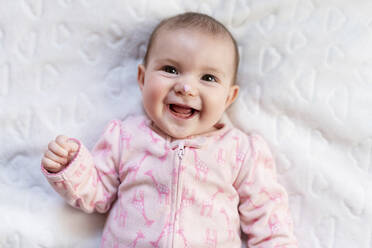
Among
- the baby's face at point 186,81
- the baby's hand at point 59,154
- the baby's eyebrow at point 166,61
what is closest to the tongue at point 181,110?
the baby's face at point 186,81

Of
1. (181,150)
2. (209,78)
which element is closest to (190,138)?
(181,150)

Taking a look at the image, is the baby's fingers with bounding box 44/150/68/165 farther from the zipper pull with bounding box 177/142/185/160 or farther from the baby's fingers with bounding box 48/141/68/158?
the zipper pull with bounding box 177/142/185/160

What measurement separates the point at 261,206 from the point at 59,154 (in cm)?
53

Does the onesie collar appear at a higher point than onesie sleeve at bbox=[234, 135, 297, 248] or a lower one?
higher

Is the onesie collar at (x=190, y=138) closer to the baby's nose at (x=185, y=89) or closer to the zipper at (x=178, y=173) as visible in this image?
the zipper at (x=178, y=173)

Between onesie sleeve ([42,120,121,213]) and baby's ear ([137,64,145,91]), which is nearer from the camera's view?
onesie sleeve ([42,120,121,213])

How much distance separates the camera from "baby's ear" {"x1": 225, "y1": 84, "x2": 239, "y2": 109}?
1199 mm

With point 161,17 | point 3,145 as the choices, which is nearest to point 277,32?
point 161,17

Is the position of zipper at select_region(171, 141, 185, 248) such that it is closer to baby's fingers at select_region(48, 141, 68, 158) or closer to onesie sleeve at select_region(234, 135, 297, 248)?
onesie sleeve at select_region(234, 135, 297, 248)

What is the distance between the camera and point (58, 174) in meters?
1.04

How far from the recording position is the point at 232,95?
1.21 m

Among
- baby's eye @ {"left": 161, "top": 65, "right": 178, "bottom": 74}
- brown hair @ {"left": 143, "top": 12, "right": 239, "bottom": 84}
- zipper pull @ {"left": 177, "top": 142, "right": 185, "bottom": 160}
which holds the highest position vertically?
brown hair @ {"left": 143, "top": 12, "right": 239, "bottom": 84}

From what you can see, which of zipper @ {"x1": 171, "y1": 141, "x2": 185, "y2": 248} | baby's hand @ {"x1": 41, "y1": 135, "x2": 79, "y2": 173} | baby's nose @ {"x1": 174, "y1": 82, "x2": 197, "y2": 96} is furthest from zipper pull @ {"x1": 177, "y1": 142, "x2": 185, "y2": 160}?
baby's hand @ {"x1": 41, "y1": 135, "x2": 79, "y2": 173}

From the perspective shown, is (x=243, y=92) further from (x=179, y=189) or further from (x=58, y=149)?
(x=58, y=149)
